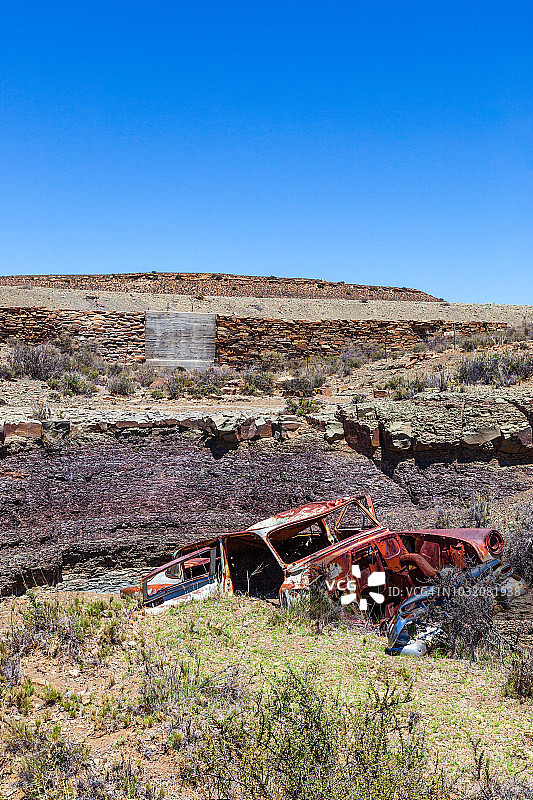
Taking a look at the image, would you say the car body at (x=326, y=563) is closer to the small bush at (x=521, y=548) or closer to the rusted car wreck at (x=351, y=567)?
the rusted car wreck at (x=351, y=567)

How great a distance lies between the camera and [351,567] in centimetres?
596

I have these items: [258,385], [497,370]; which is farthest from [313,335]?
[497,370]

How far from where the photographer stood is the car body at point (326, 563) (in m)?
5.90

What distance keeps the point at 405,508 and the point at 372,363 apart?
36.1ft

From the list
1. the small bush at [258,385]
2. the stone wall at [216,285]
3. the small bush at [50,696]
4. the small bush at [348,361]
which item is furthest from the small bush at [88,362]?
the small bush at [50,696]

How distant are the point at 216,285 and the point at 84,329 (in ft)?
43.3

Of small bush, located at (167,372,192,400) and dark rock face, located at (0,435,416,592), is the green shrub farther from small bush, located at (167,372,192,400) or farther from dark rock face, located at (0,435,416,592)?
small bush, located at (167,372,192,400)

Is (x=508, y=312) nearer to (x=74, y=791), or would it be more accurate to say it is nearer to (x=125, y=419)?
(x=125, y=419)

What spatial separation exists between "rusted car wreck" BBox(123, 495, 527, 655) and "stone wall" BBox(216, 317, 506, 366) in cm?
1487

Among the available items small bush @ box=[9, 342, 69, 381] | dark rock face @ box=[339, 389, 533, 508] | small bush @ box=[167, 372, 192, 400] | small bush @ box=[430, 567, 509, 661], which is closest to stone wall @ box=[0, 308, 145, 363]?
small bush @ box=[9, 342, 69, 381]

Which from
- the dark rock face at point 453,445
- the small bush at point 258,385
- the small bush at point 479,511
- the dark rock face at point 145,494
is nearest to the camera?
the small bush at point 479,511

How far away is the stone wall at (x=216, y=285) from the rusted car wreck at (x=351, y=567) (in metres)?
23.3

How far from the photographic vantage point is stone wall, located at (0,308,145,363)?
20672 mm

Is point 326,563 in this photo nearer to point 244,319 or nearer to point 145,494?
point 145,494
